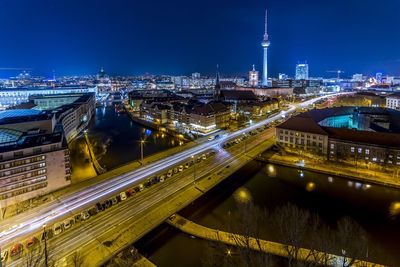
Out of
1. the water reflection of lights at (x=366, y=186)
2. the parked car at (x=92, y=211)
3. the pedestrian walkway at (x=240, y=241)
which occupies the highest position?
the parked car at (x=92, y=211)

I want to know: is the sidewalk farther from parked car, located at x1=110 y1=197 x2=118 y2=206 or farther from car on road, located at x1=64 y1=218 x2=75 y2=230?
car on road, located at x1=64 y1=218 x2=75 y2=230

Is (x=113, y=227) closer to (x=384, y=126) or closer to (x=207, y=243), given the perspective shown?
Result: (x=207, y=243)

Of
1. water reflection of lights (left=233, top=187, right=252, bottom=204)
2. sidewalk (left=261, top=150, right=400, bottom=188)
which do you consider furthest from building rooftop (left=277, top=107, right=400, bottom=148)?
water reflection of lights (left=233, top=187, right=252, bottom=204)

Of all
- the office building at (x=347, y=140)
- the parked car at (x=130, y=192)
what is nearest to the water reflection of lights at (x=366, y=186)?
the office building at (x=347, y=140)

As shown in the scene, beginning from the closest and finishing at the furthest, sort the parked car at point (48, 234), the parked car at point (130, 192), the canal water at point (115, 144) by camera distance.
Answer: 1. the parked car at point (48, 234)
2. the parked car at point (130, 192)
3. the canal water at point (115, 144)

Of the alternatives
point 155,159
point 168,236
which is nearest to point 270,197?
point 168,236

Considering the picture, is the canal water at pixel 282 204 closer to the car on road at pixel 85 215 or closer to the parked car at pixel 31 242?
the car on road at pixel 85 215

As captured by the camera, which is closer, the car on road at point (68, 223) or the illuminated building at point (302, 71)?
the car on road at point (68, 223)
